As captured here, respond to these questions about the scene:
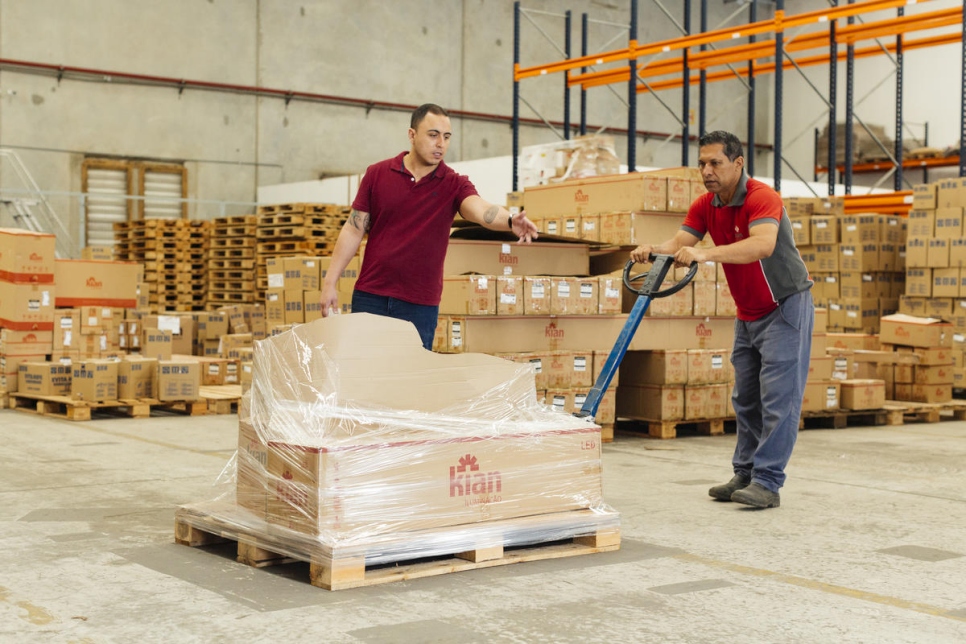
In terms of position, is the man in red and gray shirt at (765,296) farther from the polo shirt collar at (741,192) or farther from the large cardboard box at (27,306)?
the large cardboard box at (27,306)

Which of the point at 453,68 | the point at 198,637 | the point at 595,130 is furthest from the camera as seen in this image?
the point at 595,130

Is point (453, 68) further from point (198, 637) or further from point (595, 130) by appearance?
point (198, 637)

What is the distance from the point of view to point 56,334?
1002cm

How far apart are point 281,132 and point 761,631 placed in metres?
17.6

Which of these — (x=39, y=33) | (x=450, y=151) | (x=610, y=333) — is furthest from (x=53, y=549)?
(x=450, y=151)

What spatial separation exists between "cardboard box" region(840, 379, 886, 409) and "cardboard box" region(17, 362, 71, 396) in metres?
6.56

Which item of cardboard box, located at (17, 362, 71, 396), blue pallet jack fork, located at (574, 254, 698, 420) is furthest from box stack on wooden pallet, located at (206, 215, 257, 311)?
blue pallet jack fork, located at (574, 254, 698, 420)

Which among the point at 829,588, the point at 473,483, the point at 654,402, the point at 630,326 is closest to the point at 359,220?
the point at 630,326

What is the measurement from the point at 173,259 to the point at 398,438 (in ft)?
46.8

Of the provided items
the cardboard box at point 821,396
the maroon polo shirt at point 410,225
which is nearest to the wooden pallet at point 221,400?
the cardboard box at point 821,396

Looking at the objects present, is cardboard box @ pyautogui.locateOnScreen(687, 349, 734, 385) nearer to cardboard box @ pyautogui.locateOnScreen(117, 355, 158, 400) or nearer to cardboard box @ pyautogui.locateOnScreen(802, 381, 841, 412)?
cardboard box @ pyautogui.locateOnScreen(802, 381, 841, 412)

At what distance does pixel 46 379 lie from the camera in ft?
30.9

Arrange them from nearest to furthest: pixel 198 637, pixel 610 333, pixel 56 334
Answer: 1. pixel 198 637
2. pixel 610 333
3. pixel 56 334

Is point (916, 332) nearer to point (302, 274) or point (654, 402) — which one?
point (654, 402)
